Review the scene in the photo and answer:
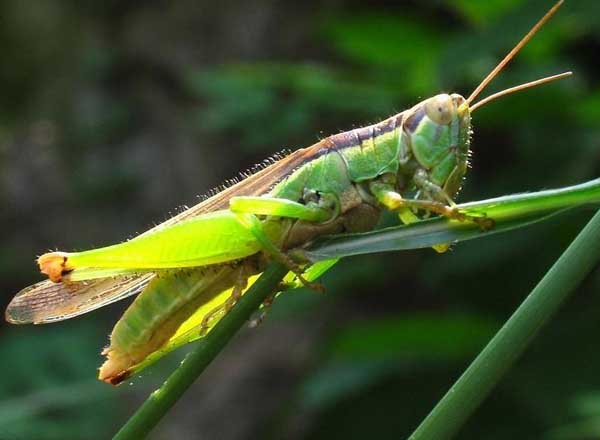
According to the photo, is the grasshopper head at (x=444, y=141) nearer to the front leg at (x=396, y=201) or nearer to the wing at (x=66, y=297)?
the front leg at (x=396, y=201)

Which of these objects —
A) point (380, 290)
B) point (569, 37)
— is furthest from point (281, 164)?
point (380, 290)

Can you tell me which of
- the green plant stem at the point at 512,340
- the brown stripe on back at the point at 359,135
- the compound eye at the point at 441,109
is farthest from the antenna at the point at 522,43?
the green plant stem at the point at 512,340

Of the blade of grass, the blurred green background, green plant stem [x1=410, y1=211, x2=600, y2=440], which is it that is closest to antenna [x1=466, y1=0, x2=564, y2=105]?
the blade of grass

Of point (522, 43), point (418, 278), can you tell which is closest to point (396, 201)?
point (522, 43)

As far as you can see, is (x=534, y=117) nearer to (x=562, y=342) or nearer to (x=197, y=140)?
(x=562, y=342)

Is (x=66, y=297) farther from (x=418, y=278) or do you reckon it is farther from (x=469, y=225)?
(x=418, y=278)

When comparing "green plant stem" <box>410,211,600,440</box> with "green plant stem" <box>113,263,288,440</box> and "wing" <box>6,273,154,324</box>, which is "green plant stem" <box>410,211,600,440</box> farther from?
"wing" <box>6,273,154,324</box>
